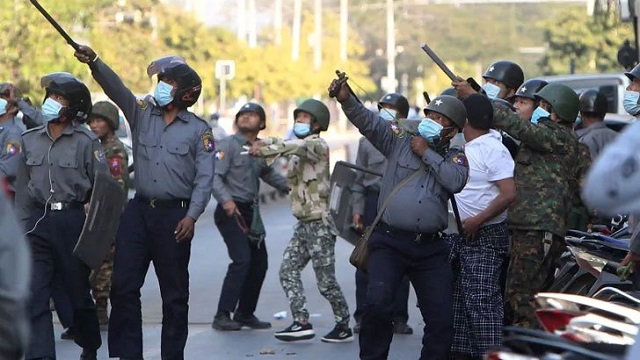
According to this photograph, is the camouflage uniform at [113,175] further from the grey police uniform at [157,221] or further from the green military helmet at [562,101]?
the green military helmet at [562,101]

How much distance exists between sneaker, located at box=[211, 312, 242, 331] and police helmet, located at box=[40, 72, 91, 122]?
8.91ft

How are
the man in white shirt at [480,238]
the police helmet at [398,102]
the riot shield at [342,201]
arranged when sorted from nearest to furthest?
the man in white shirt at [480,238] < the riot shield at [342,201] < the police helmet at [398,102]

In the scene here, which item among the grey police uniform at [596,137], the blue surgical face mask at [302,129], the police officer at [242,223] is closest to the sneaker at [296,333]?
the police officer at [242,223]

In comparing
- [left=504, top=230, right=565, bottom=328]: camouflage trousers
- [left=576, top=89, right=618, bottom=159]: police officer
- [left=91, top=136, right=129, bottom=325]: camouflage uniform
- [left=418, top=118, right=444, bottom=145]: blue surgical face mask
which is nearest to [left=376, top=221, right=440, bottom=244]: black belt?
[left=418, top=118, right=444, bottom=145]: blue surgical face mask

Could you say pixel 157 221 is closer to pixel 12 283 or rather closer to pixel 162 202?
pixel 162 202

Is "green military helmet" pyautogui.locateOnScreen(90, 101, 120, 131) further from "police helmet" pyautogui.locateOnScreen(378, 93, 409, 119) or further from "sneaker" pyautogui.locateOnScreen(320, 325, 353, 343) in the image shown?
"sneaker" pyautogui.locateOnScreen(320, 325, 353, 343)

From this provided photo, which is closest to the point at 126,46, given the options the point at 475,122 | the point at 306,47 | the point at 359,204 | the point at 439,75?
the point at 359,204

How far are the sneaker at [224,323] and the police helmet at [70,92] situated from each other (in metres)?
2.72

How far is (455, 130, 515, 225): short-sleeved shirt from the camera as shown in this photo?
9.01m

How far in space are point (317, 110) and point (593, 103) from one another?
2668mm

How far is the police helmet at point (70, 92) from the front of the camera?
9.41m

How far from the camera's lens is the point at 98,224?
9352 mm

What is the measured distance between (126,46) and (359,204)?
3201 cm

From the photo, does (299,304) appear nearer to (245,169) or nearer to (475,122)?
(245,169)
